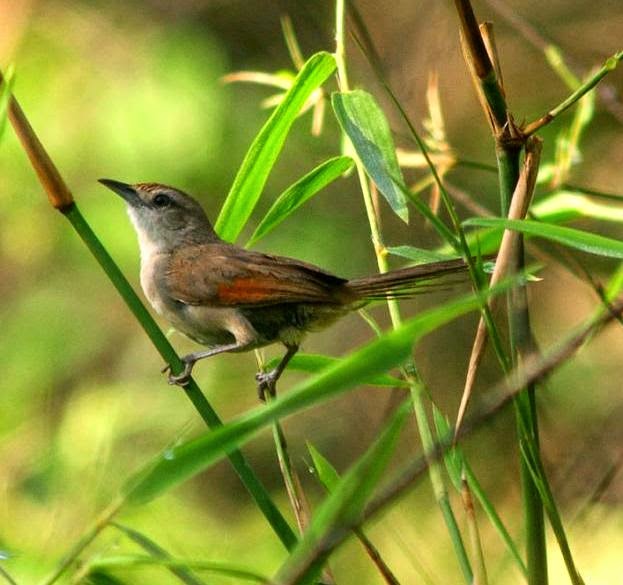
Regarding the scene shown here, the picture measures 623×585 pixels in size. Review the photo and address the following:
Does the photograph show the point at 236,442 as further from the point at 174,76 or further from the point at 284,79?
the point at 174,76

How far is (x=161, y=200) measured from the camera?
3.71 metres

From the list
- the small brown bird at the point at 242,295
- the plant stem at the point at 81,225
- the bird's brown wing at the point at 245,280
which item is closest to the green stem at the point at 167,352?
the plant stem at the point at 81,225

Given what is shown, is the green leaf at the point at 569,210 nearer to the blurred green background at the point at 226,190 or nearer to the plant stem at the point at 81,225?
the plant stem at the point at 81,225

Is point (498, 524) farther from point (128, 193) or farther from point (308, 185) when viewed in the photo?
point (128, 193)

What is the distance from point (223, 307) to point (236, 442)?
5.95 feet

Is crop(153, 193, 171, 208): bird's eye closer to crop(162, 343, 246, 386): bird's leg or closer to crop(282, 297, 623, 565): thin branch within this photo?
crop(162, 343, 246, 386): bird's leg

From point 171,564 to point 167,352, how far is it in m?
0.40

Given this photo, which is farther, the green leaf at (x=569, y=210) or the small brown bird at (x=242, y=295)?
the small brown bird at (x=242, y=295)

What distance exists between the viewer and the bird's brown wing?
2751 millimetres

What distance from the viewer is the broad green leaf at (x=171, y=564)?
124cm

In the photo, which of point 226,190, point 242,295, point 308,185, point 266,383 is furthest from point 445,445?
point 226,190

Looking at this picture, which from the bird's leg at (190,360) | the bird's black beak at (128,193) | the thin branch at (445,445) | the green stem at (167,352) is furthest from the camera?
the bird's black beak at (128,193)

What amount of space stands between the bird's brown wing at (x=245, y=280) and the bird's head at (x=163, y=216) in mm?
360

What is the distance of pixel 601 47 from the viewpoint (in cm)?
600
